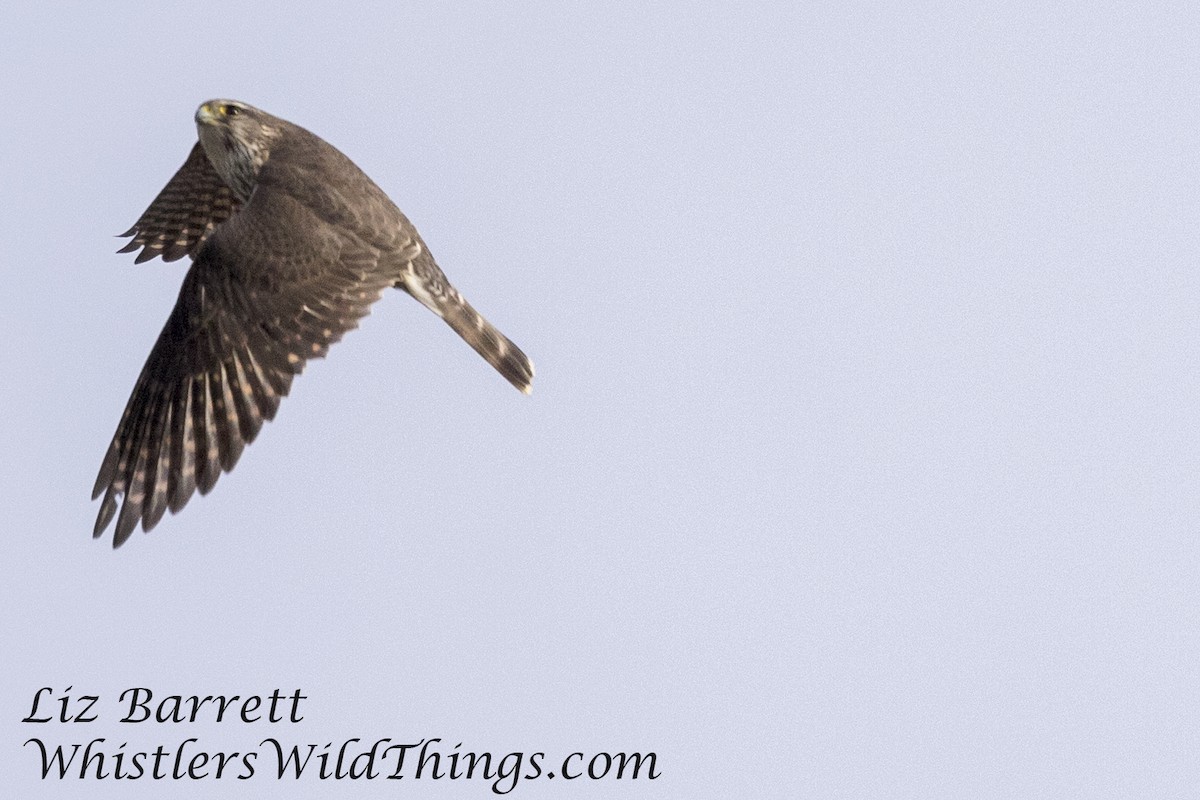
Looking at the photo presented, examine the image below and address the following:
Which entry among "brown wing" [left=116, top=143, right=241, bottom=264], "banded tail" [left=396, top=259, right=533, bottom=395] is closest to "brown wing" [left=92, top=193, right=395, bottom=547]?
"banded tail" [left=396, top=259, right=533, bottom=395]

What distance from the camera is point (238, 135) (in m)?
10.9

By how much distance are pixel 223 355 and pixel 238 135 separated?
1.86 m

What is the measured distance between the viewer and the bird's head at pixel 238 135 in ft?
35.5

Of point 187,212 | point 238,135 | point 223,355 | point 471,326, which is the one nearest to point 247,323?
point 223,355

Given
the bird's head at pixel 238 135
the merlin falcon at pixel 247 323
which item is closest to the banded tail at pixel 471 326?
the merlin falcon at pixel 247 323

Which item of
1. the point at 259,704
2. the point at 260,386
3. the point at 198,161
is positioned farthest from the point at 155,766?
the point at 198,161

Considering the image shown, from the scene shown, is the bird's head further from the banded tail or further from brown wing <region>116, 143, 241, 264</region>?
the banded tail

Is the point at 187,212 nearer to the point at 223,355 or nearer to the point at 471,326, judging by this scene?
the point at 471,326

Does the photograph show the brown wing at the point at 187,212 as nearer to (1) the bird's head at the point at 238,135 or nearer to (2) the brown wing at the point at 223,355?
(1) the bird's head at the point at 238,135

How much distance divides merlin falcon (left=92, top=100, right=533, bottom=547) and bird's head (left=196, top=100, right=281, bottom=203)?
53cm

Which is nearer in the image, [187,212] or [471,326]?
[471,326]

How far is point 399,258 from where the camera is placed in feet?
33.1

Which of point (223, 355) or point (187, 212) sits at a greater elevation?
point (187, 212)

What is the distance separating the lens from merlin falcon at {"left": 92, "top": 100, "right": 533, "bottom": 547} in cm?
936
